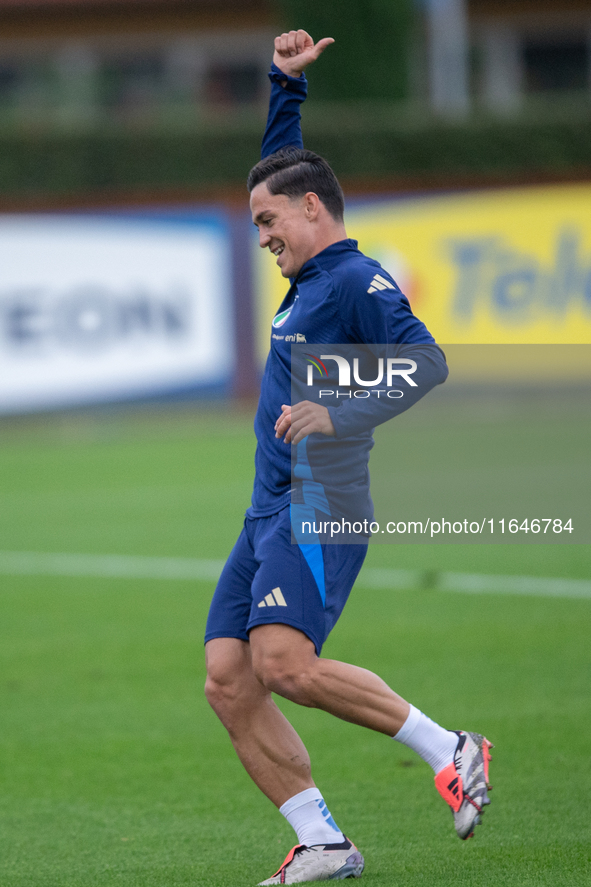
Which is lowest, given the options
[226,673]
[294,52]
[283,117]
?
[226,673]

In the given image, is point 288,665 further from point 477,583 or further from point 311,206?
point 477,583

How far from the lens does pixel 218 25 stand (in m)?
35.5

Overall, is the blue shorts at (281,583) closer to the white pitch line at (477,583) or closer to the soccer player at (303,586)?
the soccer player at (303,586)

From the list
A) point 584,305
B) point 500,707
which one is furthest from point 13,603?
point 584,305

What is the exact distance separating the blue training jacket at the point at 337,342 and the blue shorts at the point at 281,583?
11 cm

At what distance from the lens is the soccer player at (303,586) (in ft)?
13.5

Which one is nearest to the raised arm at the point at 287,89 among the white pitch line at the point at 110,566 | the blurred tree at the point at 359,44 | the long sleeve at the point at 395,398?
the long sleeve at the point at 395,398

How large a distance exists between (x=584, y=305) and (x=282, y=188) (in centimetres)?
1609

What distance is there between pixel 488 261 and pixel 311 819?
16527 millimetres

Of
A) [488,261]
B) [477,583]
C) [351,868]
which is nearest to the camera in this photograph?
[351,868]

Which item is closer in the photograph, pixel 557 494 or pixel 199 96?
pixel 557 494

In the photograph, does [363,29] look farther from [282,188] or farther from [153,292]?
[282,188]

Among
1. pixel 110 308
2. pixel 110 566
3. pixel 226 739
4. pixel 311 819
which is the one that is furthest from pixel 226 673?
pixel 110 308

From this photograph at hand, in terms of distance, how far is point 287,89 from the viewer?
498 cm
